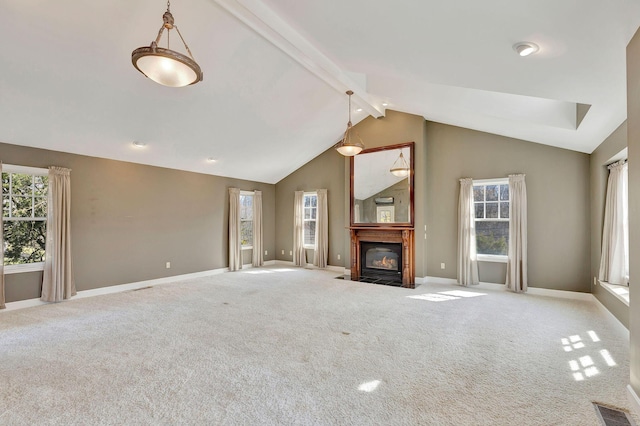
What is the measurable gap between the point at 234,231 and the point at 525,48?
683 centimetres

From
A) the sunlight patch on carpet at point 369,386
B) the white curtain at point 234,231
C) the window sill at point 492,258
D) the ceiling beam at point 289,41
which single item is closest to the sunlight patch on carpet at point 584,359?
the sunlight patch on carpet at point 369,386

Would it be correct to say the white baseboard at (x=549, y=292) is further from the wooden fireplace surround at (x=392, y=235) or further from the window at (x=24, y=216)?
the window at (x=24, y=216)

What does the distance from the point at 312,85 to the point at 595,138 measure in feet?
13.9

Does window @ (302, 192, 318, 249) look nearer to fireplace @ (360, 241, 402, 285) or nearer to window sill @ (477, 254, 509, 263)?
fireplace @ (360, 241, 402, 285)

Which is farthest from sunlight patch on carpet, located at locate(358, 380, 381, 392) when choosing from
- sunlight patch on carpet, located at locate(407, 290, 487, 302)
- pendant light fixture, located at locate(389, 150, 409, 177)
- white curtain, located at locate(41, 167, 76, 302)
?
white curtain, located at locate(41, 167, 76, 302)

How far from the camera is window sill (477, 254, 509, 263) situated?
587 centimetres

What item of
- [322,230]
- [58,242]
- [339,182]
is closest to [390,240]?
[322,230]

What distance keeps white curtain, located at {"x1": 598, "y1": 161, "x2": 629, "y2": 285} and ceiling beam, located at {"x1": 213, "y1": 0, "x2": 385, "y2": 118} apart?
394 centimetres

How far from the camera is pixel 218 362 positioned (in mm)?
2922

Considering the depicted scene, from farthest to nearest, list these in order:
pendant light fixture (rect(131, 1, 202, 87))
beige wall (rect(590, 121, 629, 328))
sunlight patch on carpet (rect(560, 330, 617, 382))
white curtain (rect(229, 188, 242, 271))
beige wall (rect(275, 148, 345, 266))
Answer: beige wall (rect(275, 148, 345, 266)) < white curtain (rect(229, 188, 242, 271)) < beige wall (rect(590, 121, 629, 328)) < sunlight patch on carpet (rect(560, 330, 617, 382)) < pendant light fixture (rect(131, 1, 202, 87))

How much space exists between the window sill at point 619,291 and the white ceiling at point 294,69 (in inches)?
79.4

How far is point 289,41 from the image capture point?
12.7 feet

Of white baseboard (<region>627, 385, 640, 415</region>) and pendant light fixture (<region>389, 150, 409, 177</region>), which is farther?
pendant light fixture (<region>389, 150, 409, 177</region>)

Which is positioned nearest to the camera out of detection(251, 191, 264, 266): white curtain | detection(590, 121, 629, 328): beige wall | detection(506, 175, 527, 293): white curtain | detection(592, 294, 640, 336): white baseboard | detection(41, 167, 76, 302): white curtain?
detection(592, 294, 640, 336): white baseboard
